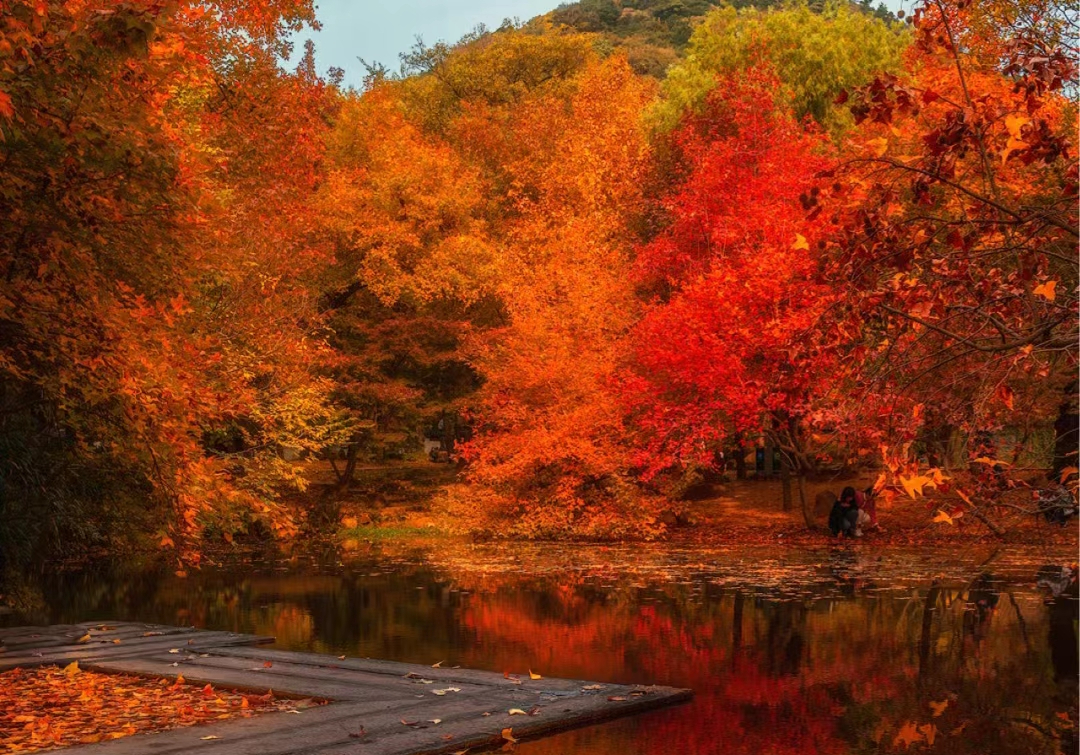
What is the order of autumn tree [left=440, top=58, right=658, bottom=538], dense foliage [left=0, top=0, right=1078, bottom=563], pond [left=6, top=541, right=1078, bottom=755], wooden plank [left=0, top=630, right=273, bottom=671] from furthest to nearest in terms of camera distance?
autumn tree [left=440, top=58, right=658, bottom=538] → wooden plank [left=0, top=630, right=273, bottom=671] → pond [left=6, top=541, right=1078, bottom=755] → dense foliage [left=0, top=0, right=1078, bottom=563]

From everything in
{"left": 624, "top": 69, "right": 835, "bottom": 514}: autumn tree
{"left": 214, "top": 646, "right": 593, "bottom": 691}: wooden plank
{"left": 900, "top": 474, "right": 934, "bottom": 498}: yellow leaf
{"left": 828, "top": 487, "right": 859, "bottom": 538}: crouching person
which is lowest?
{"left": 214, "top": 646, "right": 593, "bottom": 691}: wooden plank

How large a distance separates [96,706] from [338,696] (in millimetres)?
1959

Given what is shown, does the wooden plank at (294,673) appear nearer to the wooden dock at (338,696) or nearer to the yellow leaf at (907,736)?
the wooden dock at (338,696)

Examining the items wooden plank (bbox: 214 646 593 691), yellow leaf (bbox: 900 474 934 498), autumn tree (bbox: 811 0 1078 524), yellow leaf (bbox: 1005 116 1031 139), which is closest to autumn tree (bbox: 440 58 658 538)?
wooden plank (bbox: 214 646 593 691)

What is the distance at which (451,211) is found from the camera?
39375 mm

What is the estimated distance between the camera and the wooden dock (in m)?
8.41

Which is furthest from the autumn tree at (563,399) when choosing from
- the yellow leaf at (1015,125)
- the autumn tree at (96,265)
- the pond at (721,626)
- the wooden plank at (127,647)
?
the yellow leaf at (1015,125)

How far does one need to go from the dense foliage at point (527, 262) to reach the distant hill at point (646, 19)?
20893 mm

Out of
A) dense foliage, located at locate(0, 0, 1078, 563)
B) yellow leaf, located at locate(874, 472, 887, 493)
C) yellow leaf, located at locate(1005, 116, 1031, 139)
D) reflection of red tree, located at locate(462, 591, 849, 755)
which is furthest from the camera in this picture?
reflection of red tree, located at locate(462, 591, 849, 755)

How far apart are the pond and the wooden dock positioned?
0.45 m

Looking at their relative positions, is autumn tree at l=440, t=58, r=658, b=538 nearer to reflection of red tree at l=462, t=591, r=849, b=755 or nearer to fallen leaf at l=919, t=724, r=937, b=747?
reflection of red tree at l=462, t=591, r=849, b=755

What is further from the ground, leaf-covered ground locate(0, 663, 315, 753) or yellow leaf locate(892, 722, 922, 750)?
leaf-covered ground locate(0, 663, 315, 753)

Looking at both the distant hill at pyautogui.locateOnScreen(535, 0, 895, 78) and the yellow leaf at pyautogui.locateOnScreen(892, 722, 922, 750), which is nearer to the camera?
the yellow leaf at pyautogui.locateOnScreen(892, 722, 922, 750)

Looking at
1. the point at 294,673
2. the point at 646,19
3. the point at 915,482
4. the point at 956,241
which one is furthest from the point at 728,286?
the point at 646,19
